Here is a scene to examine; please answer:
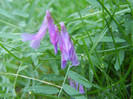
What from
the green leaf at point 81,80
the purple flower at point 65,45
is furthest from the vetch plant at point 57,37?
the green leaf at point 81,80

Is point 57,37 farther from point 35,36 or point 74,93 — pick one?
point 74,93

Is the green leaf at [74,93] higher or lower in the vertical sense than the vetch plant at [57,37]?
lower

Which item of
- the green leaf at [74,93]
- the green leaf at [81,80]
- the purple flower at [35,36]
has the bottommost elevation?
the green leaf at [74,93]

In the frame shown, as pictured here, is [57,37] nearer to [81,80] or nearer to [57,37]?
[57,37]

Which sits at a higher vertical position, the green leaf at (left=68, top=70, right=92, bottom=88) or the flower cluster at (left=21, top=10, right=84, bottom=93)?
the flower cluster at (left=21, top=10, right=84, bottom=93)

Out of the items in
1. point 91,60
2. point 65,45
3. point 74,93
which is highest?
point 65,45

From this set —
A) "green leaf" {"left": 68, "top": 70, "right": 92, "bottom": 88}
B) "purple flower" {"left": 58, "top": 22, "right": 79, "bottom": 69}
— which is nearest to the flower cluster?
"purple flower" {"left": 58, "top": 22, "right": 79, "bottom": 69}

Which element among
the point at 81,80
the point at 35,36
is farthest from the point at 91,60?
the point at 35,36

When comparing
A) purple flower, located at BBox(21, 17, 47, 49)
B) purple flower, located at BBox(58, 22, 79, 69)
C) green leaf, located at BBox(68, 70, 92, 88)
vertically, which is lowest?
green leaf, located at BBox(68, 70, 92, 88)

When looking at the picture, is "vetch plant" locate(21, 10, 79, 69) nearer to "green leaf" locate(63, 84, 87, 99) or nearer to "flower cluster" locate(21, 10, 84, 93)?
"flower cluster" locate(21, 10, 84, 93)

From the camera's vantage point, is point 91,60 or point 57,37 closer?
point 57,37

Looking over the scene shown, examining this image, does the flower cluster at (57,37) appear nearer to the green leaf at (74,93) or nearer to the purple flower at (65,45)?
the purple flower at (65,45)

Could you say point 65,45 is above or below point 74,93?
above

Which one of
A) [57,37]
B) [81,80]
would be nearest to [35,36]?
[57,37]
